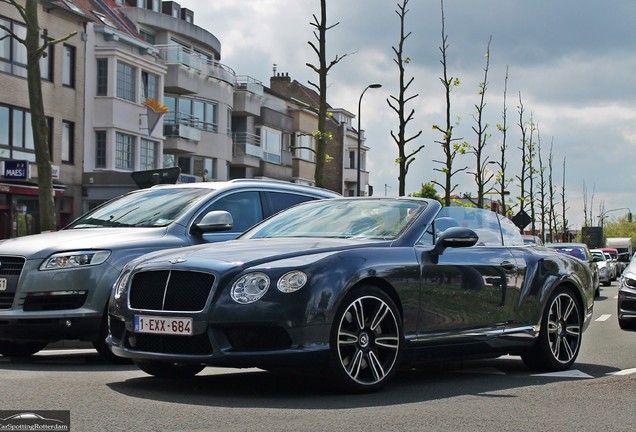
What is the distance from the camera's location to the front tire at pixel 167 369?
8.44m

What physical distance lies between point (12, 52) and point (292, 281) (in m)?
33.5

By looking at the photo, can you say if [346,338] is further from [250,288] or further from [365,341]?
[250,288]

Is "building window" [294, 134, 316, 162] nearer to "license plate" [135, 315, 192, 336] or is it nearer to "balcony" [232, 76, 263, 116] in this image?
"balcony" [232, 76, 263, 116]

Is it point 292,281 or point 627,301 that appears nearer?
point 292,281

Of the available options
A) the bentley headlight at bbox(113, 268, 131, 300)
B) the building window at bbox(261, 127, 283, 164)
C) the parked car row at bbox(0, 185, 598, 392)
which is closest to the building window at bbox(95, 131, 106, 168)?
the building window at bbox(261, 127, 283, 164)

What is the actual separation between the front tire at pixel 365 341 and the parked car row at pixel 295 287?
0.01 m

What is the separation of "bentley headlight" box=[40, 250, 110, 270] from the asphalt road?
87cm

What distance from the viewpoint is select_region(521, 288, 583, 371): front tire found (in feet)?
32.2

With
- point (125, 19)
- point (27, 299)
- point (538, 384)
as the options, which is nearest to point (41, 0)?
point (125, 19)

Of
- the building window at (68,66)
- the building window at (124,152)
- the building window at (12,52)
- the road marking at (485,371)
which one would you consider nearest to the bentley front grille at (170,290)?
the road marking at (485,371)

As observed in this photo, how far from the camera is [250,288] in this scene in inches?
291

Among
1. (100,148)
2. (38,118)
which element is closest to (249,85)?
(100,148)

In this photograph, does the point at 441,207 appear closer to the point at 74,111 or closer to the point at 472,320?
the point at 472,320

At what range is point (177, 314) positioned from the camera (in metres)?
7.54
